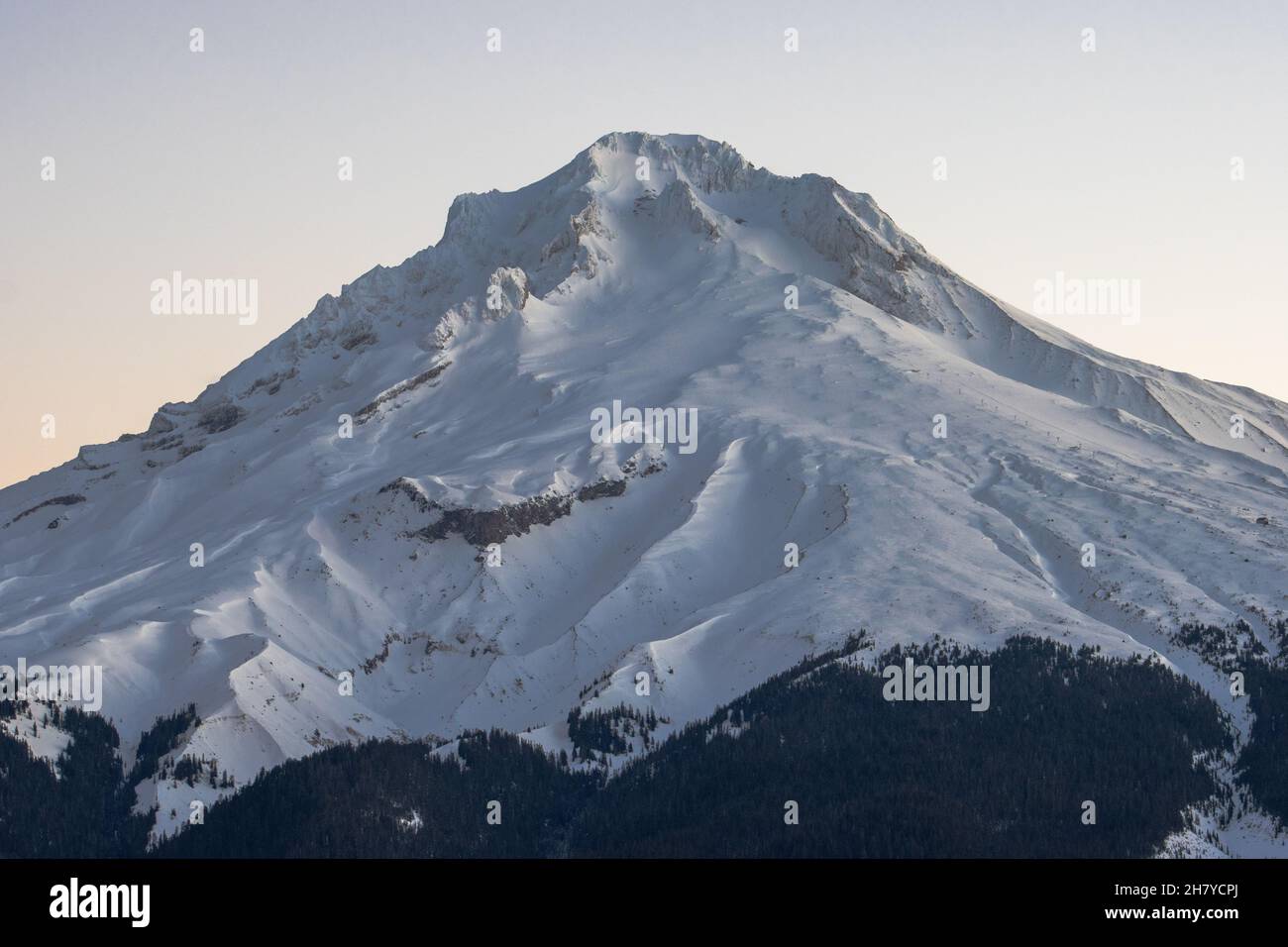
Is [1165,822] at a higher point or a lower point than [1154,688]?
lower

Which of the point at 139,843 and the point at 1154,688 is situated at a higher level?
the point at 1154,688
